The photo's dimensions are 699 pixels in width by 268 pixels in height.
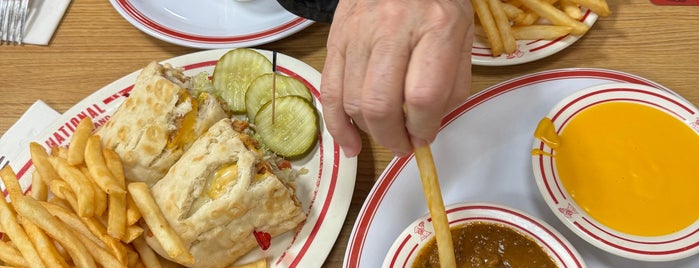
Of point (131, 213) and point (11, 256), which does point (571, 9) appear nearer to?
point (131, 213)

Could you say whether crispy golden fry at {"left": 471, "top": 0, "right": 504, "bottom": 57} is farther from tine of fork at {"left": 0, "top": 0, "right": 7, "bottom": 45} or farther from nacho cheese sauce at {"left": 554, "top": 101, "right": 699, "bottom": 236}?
tine of fork at {"left": 0, "top": 0, "right": 7, "bottom": 45}

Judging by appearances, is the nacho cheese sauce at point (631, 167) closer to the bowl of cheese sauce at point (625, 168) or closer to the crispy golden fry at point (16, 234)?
the bowl of cheese sauce at point (625, 168)

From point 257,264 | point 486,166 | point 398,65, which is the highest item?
point 398,65

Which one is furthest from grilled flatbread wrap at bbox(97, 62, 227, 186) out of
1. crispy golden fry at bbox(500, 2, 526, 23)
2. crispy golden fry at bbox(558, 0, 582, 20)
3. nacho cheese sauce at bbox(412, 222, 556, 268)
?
crispy golden fry at bbox(558, 0, 582, 20)

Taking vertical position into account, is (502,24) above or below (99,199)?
above

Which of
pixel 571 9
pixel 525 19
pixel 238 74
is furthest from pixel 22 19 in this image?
pixel 571 9

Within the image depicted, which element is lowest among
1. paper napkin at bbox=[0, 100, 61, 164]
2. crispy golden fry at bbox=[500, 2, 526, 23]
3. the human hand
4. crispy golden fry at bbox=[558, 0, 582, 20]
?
paper napkin at bbox=[0, 100, 61, 164]
